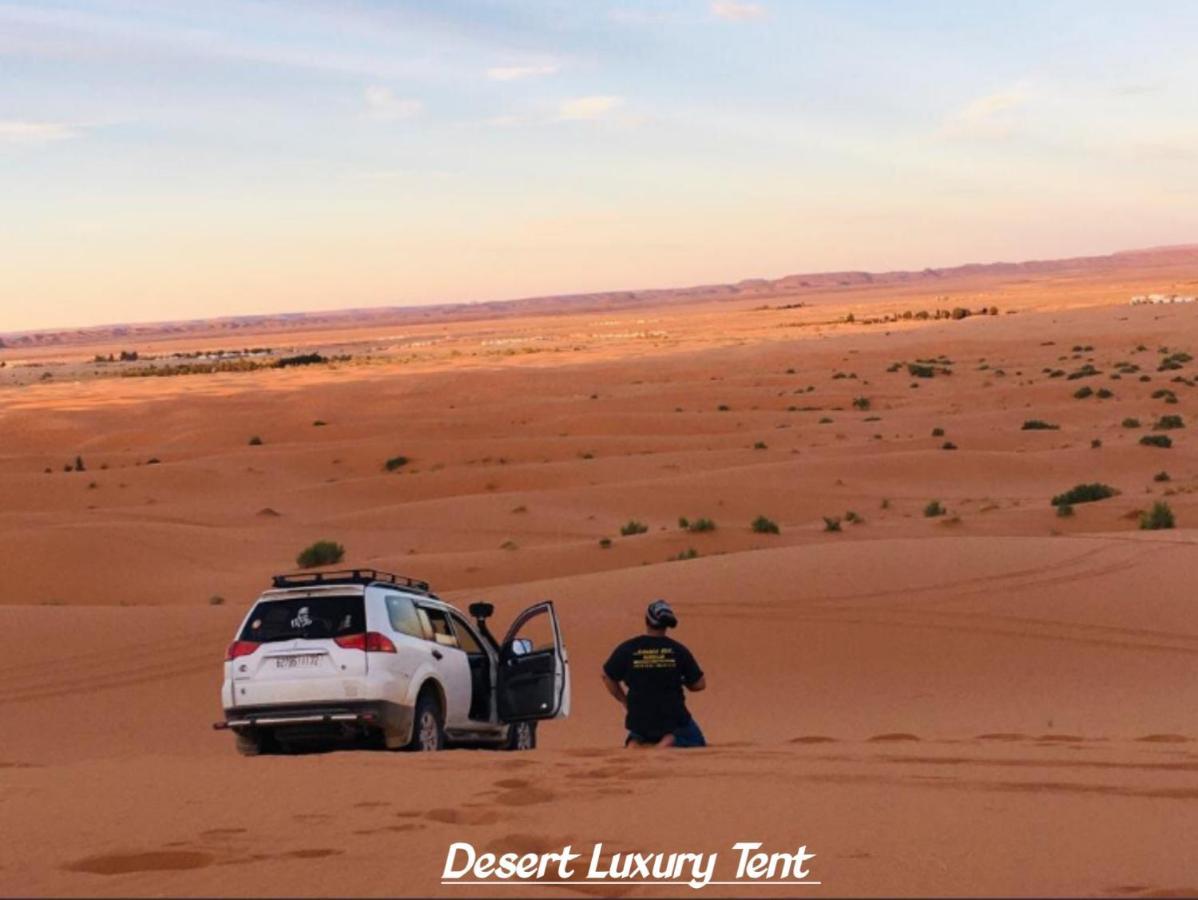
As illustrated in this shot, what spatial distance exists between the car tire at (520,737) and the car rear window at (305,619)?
6.82 ft

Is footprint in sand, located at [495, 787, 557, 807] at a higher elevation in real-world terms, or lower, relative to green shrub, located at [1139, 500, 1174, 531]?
higher

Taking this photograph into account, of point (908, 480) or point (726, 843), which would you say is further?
point (908, 480)

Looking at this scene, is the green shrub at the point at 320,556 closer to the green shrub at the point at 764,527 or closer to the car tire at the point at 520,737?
the green shrub at the point at 764,527

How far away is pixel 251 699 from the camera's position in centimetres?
1149

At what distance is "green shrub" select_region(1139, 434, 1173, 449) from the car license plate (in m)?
28.9

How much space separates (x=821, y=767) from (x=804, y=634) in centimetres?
770

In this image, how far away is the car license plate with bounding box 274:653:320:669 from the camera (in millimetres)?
11453

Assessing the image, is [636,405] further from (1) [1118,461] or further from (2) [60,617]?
(2) [60,617]

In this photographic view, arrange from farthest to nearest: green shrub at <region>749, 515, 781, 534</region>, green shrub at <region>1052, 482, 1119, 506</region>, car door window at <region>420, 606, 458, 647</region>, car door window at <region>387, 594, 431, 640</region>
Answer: green shrub at <region>1052, 482, 1119, 506</region> → green shrub at <region>749, 515, 781, 534</region> → car door window at <region>420, 606, 458, 647</region> → car door window at <region>387, 594, 431, 640</region>

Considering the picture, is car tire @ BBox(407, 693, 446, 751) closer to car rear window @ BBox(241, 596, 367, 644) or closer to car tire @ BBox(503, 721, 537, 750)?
car rear window @ BBox(241, 596, 367, 644)

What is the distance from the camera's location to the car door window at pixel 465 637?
13055 mm

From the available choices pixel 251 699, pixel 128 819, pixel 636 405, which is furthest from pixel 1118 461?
pixel 128 819

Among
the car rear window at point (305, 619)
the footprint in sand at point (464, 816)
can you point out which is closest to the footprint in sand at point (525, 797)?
the footprint in sand at point (464, 816)

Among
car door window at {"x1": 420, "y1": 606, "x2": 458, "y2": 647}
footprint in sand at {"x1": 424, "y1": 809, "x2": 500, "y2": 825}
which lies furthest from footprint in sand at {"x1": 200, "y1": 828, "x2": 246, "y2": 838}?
car door window at {"x1": 420, "y1": 606, "x2": 458, "y2": 647}
